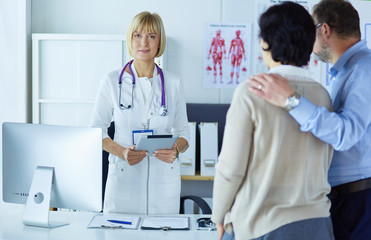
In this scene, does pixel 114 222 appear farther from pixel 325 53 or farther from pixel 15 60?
pixel 15 60

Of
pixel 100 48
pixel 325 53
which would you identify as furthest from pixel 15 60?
pixel 325 53

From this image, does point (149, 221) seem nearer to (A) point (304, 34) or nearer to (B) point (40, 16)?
(A) point (304, 34)

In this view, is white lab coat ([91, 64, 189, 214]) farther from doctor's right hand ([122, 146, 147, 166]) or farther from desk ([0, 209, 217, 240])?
desk ([0, 209, 217, 240])

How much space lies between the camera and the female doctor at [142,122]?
2203mm

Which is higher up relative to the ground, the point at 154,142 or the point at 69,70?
the point at 69,70

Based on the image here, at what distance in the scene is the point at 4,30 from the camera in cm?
315

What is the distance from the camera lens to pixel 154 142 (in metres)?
2.04

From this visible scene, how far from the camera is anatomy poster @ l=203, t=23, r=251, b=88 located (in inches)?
147

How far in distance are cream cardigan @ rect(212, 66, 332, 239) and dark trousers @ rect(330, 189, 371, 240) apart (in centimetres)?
30

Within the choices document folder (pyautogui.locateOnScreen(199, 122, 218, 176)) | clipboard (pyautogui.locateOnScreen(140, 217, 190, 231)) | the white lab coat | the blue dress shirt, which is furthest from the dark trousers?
document folder (pyautogui.locateOnScreen(199, 122, 218, 176))

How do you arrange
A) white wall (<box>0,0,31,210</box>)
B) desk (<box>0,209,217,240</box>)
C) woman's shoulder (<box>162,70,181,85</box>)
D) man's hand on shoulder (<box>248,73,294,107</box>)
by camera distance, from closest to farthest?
man's hand on shoulder (<box>248,73,294,107</box>), desk (<box>0,209,217,240</box>), woman's shoulder (<box>162,70,181,85</box>), white wall (<box>0,0,31,210</box>)

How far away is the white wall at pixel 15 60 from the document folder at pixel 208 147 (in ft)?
4.77

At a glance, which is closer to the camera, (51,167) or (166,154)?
(51,167)

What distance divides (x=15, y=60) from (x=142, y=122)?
1.64 metres
